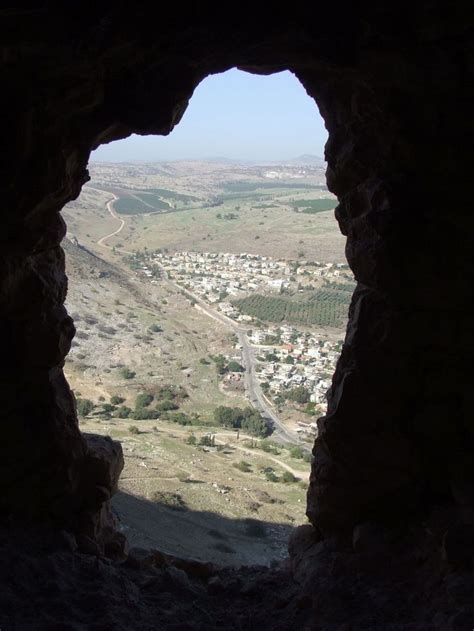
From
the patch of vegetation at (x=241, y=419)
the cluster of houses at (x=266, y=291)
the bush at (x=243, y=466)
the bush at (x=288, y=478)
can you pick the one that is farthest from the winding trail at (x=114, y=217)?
the bush at (x=288, y=478)

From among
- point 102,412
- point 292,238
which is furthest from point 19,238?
point 292,238

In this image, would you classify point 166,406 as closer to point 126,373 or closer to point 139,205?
point 126,373

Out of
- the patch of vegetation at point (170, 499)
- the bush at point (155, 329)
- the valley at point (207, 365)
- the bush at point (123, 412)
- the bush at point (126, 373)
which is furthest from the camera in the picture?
the bush at point (155, 329)

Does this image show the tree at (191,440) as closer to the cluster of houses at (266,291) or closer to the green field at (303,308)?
the cluster of houses at (266,291)

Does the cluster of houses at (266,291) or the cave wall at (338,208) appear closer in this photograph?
the cave wall at (338,208)

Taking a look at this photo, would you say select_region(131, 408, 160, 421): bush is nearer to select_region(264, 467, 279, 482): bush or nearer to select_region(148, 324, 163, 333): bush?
select_region(264, 467, 279, 482): bush

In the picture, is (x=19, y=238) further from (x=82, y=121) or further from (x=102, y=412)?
(x=102, y=412)

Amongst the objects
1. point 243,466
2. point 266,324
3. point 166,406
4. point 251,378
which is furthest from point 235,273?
point 243,466
